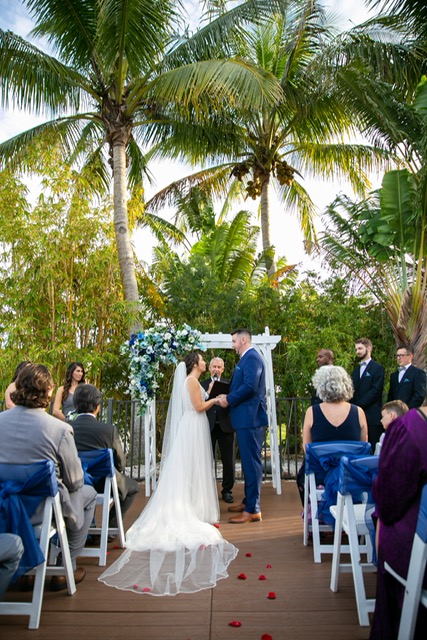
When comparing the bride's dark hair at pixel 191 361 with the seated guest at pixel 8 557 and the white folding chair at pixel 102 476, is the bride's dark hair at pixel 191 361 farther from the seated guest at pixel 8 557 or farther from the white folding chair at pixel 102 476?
the seated guest at pixel 8 557

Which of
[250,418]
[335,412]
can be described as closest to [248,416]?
[250,418]

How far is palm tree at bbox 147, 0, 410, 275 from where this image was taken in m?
10.8

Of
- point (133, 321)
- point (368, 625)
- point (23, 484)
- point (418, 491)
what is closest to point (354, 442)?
point (368, 625)

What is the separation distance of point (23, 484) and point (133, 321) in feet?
21.0

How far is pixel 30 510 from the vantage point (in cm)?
329

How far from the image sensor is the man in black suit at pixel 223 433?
6.75 m

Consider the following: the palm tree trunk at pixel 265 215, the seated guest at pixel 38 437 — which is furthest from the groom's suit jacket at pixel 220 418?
the palm tree trunk at pixel 265 215

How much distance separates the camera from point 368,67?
10281mm

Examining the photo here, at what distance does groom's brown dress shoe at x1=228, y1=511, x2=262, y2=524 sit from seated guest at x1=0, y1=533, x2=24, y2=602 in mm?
3047

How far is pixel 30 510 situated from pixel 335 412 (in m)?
2.48

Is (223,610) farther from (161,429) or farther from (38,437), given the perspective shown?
(161,429)

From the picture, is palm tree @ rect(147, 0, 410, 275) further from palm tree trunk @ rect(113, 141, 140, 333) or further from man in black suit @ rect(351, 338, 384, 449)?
man in black suit @ rect(351, 338, 384, 449)

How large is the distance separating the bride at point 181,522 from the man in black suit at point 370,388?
1978 mm

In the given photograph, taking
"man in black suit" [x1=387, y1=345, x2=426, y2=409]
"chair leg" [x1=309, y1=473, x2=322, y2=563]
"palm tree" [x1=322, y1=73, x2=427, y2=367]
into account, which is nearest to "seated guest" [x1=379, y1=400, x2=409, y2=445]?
"chair leg" [x1=309, y1=473, x2=322, y2=563]
